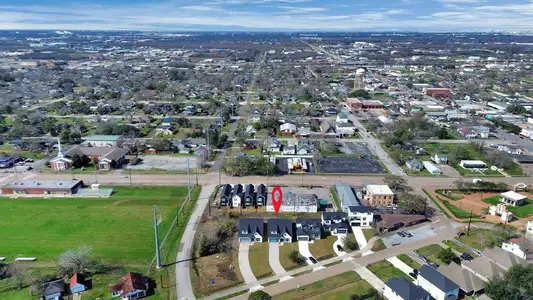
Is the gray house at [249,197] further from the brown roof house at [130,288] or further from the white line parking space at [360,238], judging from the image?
the brown roof house at [130,288]

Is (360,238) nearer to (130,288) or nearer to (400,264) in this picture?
(400,264)

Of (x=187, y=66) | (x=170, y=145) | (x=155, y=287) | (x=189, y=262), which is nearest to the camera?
(x=155, y=287)

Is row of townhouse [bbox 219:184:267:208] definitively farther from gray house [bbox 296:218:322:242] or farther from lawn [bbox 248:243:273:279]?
lawn [bbox 248:243:273:279]

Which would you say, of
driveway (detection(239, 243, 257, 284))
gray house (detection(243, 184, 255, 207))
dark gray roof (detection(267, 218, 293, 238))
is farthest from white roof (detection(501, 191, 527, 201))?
driveway (detection(239, 243, 257, 284))

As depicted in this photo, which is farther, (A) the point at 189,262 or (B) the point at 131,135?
(B) the point at 131,135

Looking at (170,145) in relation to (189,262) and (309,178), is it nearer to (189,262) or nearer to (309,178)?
(309,178)

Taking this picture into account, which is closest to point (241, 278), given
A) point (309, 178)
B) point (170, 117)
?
point (309, 178)

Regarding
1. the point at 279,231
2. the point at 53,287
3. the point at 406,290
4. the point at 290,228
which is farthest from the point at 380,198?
the point at 53,287

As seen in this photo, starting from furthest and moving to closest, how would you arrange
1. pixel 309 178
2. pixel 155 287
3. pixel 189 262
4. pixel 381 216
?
pixel 309 178, pixel 381 216, pixel 189 262, pixel 155 287
